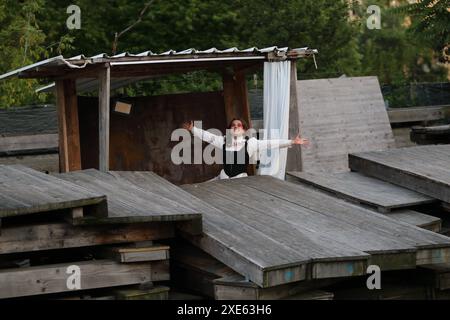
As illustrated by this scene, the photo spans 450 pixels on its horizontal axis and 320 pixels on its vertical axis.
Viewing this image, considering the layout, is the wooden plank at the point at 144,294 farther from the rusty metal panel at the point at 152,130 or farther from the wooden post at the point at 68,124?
the rusty metal panel at the point at 152,130

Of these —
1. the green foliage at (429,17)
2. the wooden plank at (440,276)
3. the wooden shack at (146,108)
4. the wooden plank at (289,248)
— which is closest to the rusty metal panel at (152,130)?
the wooden shack at (146,108)

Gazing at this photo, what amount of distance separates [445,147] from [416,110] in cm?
487

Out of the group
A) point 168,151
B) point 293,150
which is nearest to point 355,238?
point 293,150

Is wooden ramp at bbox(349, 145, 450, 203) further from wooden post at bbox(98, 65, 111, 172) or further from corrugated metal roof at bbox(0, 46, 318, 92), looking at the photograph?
wooden post at bbox(98, 65, 111, 172)

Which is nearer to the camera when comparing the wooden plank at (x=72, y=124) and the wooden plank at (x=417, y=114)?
the wooden plank at (x=72, y=124)

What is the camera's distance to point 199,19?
26750 millimetres

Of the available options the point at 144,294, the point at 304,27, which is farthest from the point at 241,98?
the point at 144,294

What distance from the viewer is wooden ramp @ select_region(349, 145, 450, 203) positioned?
15.4 meters

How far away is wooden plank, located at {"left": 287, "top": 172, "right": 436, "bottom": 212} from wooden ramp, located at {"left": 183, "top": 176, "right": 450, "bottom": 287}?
17.4 inches

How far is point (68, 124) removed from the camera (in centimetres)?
1755

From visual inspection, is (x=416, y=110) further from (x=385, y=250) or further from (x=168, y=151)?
(x=385, y=250)

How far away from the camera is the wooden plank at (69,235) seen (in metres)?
11.5

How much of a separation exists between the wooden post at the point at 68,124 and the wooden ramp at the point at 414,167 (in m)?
4.21

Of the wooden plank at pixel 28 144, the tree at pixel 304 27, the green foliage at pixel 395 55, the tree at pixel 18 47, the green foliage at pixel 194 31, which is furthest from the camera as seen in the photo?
the green foliage at pixel 395 55
